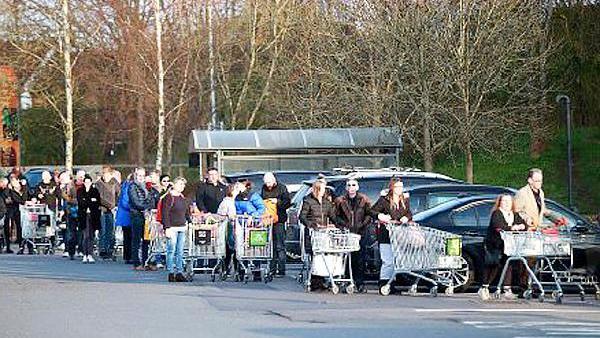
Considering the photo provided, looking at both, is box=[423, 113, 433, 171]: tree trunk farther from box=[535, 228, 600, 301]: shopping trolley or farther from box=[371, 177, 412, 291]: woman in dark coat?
box=[535, 228, 600, 301]: shopping trolley

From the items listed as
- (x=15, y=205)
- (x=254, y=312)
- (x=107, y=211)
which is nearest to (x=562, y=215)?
(x=254, y=312)

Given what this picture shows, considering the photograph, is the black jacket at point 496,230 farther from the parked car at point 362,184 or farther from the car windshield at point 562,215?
the parked car at point 362,184

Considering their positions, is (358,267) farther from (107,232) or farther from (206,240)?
(107,232)

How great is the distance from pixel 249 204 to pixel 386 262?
336cm

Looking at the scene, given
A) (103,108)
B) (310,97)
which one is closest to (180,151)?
(103,108)

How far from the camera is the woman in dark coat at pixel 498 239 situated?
19312 millimetres

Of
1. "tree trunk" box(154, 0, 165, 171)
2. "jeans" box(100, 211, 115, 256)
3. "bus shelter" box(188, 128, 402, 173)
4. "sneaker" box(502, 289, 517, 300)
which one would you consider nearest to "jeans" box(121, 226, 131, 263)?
"jeans" box(100, 211, 115, 256)

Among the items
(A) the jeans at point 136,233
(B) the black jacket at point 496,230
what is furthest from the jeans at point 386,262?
(A) the jeans at point 136,233

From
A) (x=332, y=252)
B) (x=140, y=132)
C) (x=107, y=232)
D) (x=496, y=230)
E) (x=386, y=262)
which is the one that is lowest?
(x=386, y=262)

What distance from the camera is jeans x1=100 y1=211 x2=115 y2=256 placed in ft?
95.6

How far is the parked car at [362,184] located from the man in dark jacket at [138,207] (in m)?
2.60

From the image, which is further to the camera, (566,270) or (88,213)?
(88,213)

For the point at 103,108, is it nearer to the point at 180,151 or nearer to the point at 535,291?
the point at 180,151

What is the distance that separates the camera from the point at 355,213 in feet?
69.2
